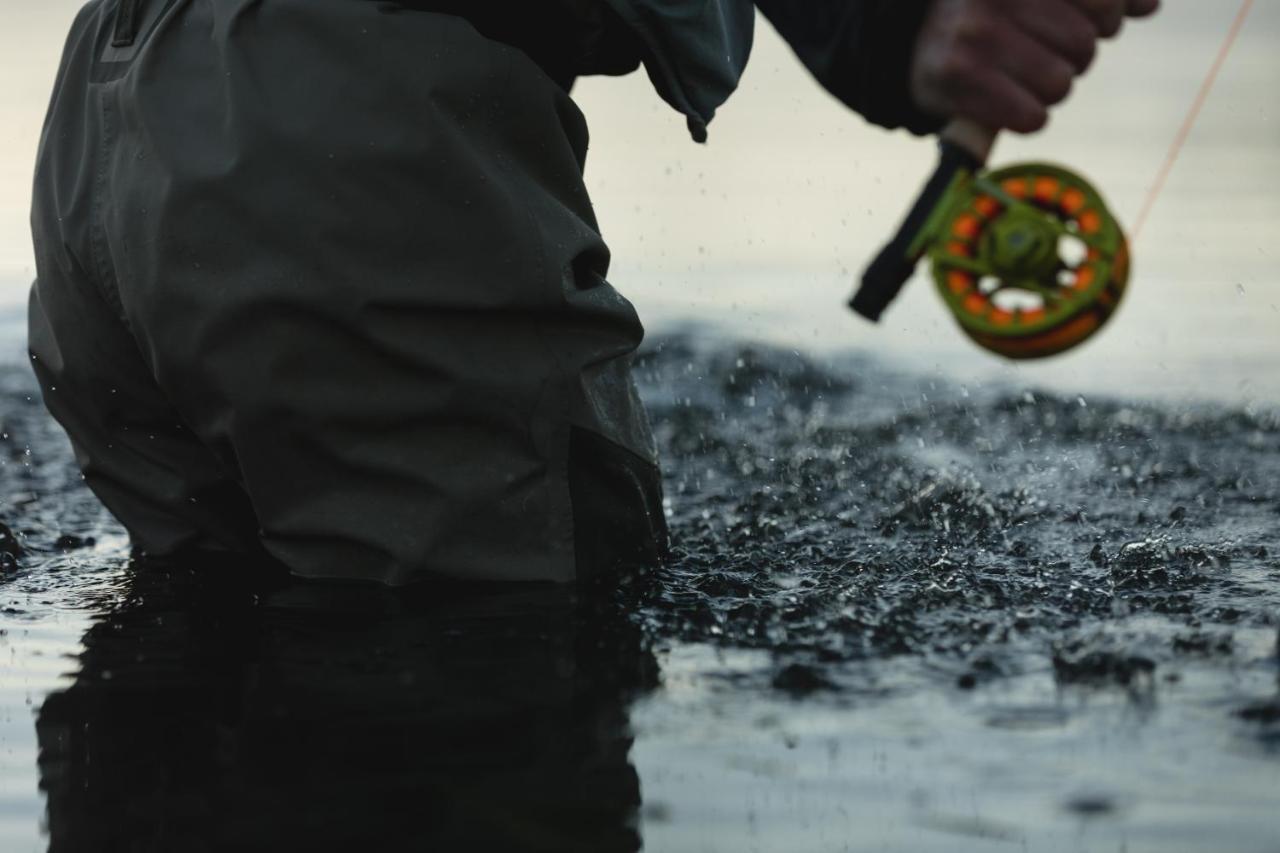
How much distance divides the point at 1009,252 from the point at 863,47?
0.27 meters

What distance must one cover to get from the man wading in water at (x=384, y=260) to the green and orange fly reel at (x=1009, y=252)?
2.12 feet

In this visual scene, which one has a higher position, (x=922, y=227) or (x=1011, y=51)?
(x=1011, y=51)

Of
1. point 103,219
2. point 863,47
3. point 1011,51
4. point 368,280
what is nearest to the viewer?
point 1011,51

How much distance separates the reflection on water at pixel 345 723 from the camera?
153cm

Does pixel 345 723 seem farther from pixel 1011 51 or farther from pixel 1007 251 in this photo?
pixel 1011 51

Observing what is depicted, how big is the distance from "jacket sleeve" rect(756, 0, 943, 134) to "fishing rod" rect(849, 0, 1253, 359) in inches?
3.4

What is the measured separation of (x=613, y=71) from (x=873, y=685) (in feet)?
3.63

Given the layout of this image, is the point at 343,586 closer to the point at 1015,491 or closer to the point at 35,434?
the point at 1015,491

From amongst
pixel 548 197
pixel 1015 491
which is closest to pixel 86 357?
pixel 548 197

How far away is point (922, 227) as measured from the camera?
5.75 feet

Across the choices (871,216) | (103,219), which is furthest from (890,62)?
(871,216)

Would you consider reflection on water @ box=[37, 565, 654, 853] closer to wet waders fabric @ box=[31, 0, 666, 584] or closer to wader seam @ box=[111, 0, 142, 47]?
wet waders fabric @ box=[31, 0, 666, 584]

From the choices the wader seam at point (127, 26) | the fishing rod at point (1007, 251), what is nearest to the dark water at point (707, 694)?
the fishing rod at point (1007, 251)

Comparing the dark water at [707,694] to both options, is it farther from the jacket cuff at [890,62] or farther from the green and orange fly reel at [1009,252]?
the jacket cuff at [890,62]
